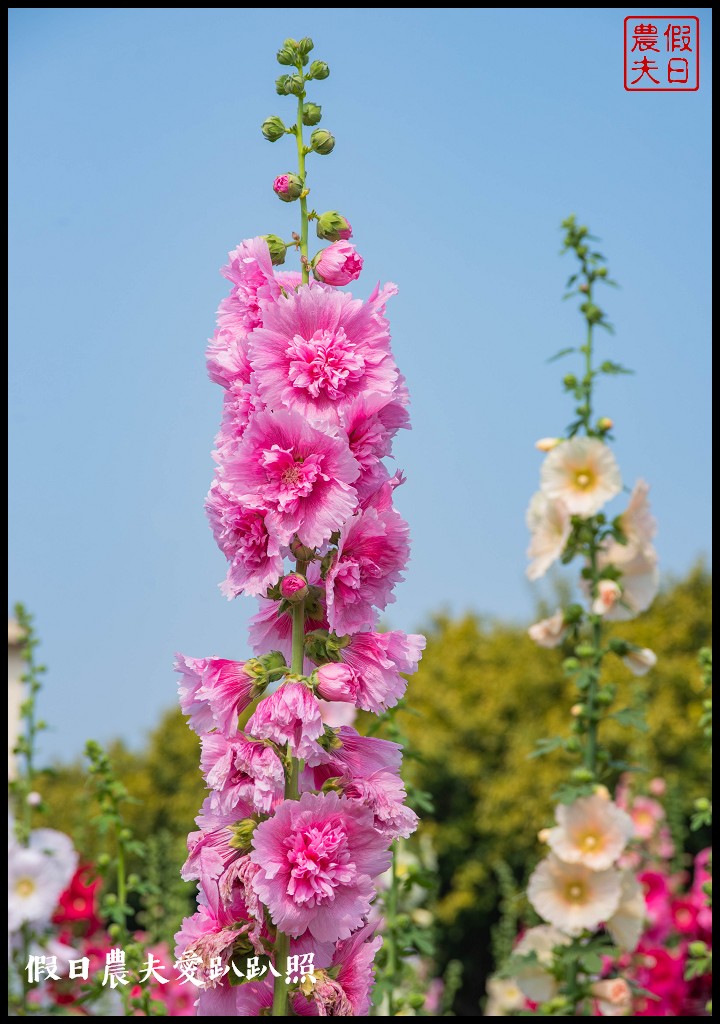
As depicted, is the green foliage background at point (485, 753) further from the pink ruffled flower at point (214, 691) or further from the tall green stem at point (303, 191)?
the tall green stem at point (303, 191)

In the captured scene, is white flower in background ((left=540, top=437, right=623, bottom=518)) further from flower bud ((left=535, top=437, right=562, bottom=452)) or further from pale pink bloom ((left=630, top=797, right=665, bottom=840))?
pale pink bloom ((left=630, top=797, right=665, bottom=840))

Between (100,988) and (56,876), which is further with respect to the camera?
(56,876)

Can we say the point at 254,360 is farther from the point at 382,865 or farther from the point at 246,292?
the point at 382,865

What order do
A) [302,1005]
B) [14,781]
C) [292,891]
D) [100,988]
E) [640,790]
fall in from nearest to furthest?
1. [292,891]
2. [302,1005]
3. [100,988]
4. [14,781]
5. [640,790]

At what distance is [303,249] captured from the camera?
2412 mm

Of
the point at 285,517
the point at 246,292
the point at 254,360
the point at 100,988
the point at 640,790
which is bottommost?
the point at 640,790

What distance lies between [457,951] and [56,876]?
44.3 feet

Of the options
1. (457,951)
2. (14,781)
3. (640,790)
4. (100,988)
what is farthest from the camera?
(457,951)

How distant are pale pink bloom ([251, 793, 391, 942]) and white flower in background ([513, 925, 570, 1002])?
2192 millimetres

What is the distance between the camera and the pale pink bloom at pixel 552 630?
4457 millimetres

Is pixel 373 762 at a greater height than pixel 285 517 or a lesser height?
lesser

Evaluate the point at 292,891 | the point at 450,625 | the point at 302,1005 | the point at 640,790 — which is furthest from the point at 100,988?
the point at 450,625

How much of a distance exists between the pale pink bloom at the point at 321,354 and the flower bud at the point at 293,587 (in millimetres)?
312

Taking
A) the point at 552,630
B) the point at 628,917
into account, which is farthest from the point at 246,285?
the point at 628,917
